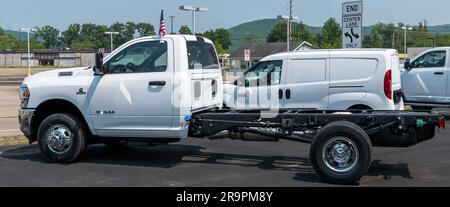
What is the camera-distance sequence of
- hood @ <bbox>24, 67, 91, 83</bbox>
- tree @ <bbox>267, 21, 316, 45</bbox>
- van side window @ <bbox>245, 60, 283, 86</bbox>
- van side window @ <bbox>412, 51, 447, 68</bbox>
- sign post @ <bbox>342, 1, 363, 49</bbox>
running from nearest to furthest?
hood @ <bbox>24, 67, 91, 83</bbox>, van side window @ <bbox>245, 60, 283, 86</bbox>, sign post @ <bbox>342, 1, 363, 49</bbox>, van side window @ <bbox>412, 51, 447, 68</bbox>, tree @ <bbox>267, 21, 316, 45</bbox>

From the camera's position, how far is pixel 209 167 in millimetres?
8531

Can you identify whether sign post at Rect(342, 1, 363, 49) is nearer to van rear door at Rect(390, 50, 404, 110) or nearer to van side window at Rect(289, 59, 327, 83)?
van rear door at Rect(390, 50, 404, 110)

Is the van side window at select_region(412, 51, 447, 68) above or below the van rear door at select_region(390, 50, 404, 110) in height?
above

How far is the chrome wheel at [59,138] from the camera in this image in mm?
8750

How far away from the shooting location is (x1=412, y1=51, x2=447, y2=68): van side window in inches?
576

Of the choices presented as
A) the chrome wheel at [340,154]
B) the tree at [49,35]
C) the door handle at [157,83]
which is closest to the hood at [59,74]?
the door handle at [157,83]

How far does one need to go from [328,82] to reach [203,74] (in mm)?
3181

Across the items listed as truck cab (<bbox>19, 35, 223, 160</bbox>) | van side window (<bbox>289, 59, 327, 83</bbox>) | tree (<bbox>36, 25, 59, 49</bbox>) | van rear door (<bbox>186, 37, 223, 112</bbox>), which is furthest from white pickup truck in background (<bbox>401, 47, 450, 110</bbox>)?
tree (<bbox>36, 25, 59, 49</bbox>)

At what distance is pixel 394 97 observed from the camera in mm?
10672

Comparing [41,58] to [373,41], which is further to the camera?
[373,41]

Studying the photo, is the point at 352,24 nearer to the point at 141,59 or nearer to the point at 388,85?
the point at 388,85

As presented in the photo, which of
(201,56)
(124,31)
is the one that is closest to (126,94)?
(201,56)

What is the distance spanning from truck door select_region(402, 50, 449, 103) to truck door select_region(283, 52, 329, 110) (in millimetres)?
5130
